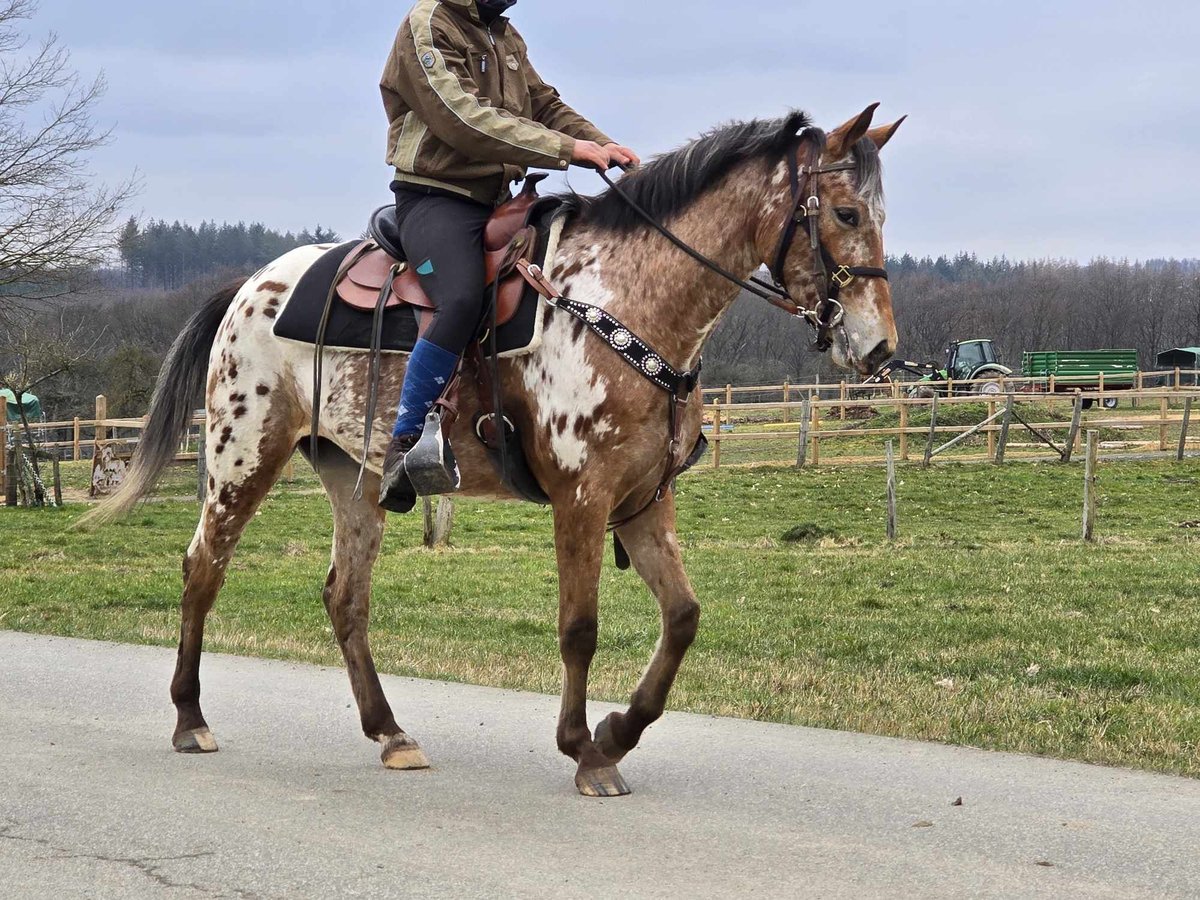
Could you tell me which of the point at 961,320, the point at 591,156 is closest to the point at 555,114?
the point at 591,156

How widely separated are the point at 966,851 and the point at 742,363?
9478 centimetres

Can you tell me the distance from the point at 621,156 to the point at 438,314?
3.39 feet

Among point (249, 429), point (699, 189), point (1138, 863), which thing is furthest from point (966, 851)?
point (249, 429)

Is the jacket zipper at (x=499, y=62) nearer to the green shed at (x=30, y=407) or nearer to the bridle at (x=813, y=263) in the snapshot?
the bridle at (x=813, y=263)

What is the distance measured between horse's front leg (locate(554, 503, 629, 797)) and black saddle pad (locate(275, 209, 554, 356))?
760mm

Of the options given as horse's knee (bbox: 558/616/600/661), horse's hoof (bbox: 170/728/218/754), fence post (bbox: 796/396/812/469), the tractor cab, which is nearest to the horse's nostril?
horse's knee (bbox: 558/616/600/661)

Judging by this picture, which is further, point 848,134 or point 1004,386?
point 1004,386

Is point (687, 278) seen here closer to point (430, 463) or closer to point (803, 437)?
point (430, 463)

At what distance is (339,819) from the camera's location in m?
5.06

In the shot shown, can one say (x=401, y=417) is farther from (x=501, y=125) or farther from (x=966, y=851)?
(x=966, y=851)

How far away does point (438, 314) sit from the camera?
5.71 metres

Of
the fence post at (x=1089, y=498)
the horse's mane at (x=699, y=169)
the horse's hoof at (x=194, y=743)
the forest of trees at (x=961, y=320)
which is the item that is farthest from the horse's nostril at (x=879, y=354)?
the forest of trees at (x=961, y=320)

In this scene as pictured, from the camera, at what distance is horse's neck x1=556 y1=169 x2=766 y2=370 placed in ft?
18.2

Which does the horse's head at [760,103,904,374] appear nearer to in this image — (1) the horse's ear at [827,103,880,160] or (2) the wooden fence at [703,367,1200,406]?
(1) the horse's ear at [827,103,880,160]
